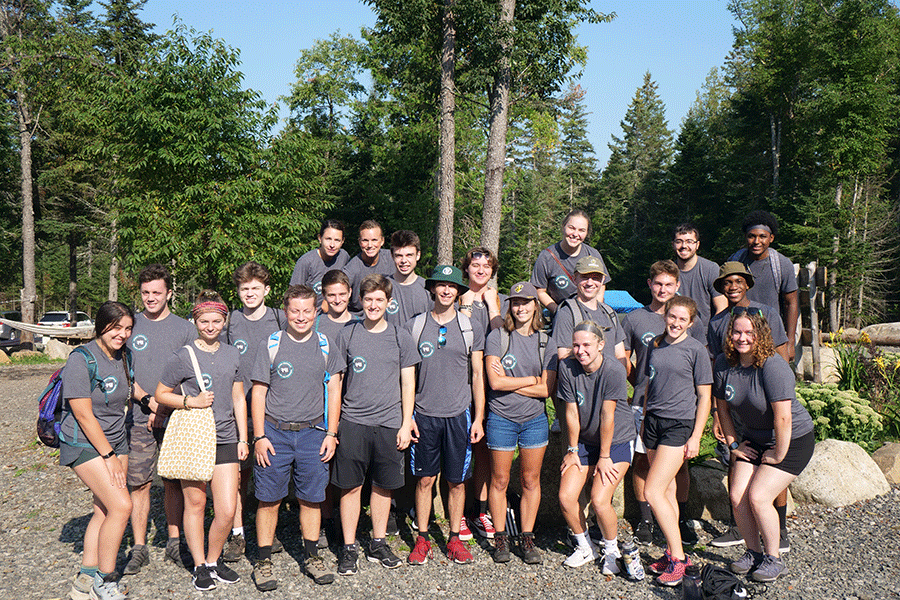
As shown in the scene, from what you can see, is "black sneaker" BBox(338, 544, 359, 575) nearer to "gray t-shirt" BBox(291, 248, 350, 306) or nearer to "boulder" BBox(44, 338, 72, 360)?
"gray t-shirt" BBox(291, 248, 350, 306)

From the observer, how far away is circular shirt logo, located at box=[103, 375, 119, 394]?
3.88 m

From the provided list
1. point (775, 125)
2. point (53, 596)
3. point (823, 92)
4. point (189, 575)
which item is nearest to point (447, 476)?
point (189, 575)

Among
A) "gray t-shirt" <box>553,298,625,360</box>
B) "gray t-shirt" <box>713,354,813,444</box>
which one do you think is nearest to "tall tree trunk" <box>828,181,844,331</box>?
"gray t-shirt" <box>713,354,813,444</box>

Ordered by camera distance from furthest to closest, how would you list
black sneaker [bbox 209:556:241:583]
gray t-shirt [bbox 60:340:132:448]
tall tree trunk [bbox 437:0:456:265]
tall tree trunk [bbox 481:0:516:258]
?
tall tree trunk [bbox 437:0:456:265], tall tree trunk [bbox 481:0:516:258], black sneaker [bbox 209:556:241:583], gray t-shirt [bbox 60:340:132:448]

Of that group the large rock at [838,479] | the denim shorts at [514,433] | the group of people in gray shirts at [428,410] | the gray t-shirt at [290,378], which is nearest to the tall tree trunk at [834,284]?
the large rock at [838,479]

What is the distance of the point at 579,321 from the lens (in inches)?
176

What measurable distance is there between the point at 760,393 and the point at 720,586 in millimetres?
1266

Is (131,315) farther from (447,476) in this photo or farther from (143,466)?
(447,476)

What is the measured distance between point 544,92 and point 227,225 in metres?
8.02

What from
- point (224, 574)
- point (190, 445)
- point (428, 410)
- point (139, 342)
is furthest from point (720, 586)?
point (139, 342)

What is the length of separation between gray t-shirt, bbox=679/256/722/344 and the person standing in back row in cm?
50

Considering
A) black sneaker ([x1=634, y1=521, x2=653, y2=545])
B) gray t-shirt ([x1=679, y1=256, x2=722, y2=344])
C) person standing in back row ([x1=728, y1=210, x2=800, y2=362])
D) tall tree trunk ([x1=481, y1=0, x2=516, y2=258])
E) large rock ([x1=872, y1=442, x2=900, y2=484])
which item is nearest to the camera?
black sneaker ([x1=634, y1=521, x2=653, y2=545])

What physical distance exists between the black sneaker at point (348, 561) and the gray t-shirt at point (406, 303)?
1789 mm

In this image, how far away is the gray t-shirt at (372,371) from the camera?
4305 millimetres
